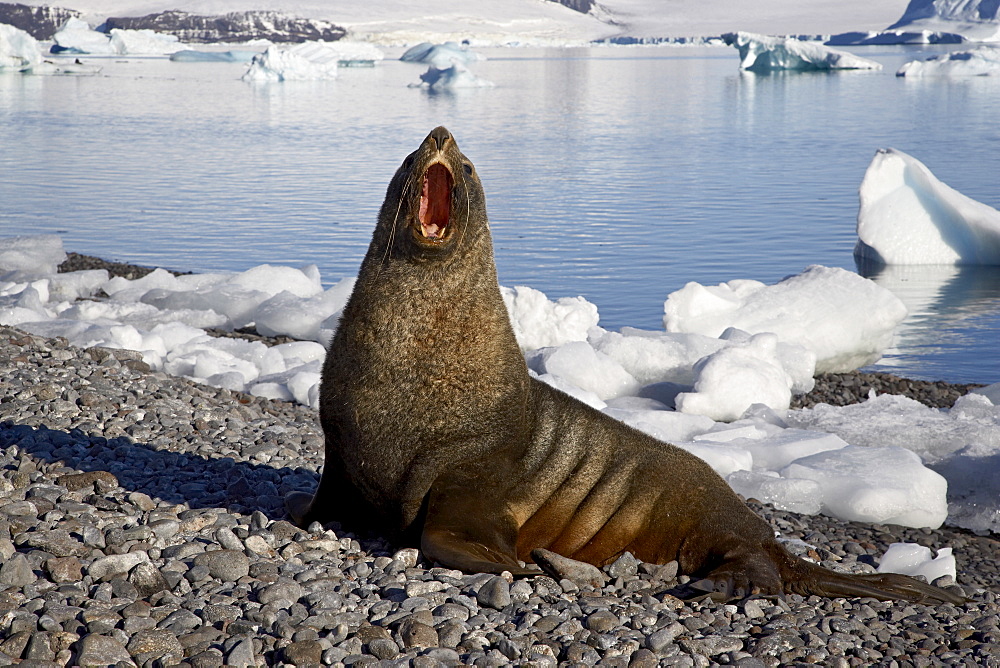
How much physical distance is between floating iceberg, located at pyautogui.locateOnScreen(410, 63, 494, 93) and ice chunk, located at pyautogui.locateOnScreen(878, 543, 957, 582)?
192 feet

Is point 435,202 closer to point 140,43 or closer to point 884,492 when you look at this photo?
point 884,492

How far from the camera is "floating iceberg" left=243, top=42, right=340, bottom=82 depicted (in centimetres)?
→ 6831

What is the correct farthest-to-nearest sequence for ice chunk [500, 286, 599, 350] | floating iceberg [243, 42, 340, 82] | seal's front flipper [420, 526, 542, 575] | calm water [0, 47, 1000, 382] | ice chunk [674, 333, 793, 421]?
floating iceberg [243, 42, 340, 82], calm water [0, 47, 1000, 382], ice chunk [500, 286, 599, 350], ice chunk [674, 333, 793, 421], seal's front flipper [420, 526, 542, 575]

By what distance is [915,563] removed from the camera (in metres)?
6.11

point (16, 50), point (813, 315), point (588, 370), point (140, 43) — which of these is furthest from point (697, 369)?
point (140, 43)

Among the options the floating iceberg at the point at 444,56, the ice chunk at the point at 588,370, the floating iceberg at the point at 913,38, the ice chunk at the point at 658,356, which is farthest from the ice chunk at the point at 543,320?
the floating iceberg at the point at 913,38

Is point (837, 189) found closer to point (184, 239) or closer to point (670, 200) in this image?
point (670, 200)

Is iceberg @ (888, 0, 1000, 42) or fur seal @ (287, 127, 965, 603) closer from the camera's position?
fur seal @ (287, 127, 965, 603)

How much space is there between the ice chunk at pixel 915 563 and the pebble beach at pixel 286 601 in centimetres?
30

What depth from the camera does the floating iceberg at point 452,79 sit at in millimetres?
62459

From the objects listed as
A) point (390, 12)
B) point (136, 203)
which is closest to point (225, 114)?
point (136, 203)

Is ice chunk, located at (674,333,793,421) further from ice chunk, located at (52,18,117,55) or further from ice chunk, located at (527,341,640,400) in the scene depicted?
ice chunk, located at (52,18,117,55)

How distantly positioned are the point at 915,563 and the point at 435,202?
12.5 ft

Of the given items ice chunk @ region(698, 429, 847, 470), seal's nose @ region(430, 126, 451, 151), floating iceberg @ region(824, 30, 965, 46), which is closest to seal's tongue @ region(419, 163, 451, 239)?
seal's nose @ region(430, 126, 451, 151)
